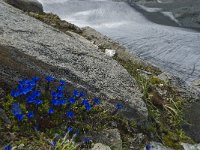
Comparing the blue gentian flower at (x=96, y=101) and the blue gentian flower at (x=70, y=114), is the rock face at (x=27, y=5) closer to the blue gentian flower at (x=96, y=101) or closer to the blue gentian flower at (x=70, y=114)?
the blue gentian flower at (x=96, y=101)

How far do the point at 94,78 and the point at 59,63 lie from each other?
0.43 meters

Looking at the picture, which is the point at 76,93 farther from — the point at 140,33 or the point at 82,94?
the point at 140,33

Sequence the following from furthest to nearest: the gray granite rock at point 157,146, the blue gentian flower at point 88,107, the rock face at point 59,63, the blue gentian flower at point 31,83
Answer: the gray granite rock at point 157,146 < the rock face at point 59,63 < the blue gentian flower at point 88,107 < the blue gentian flower at point 31,83

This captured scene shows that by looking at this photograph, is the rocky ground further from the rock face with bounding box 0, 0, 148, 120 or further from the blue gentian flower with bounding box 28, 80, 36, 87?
the blue gentian flower with bounding box 28, 80, 36, 87

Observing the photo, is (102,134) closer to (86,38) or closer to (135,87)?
(135,87)

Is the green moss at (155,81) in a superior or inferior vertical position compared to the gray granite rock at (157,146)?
superior

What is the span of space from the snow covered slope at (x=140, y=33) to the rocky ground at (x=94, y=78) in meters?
4.26

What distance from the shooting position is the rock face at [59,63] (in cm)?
488

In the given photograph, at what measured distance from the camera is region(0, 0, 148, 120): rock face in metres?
4.88

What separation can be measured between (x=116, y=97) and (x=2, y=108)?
1335 mm

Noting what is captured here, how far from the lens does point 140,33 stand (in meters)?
12.7

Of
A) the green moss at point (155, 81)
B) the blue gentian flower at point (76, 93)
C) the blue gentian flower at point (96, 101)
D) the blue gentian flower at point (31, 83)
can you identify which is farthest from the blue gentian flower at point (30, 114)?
the green moss at point (155, 81)

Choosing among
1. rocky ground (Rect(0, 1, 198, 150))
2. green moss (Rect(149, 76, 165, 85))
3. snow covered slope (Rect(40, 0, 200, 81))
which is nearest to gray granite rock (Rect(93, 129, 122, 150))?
rocky ground (Rect(0, 1, 198, 150))

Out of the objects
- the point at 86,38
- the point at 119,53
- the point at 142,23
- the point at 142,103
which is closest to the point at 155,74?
the point at 119,53
